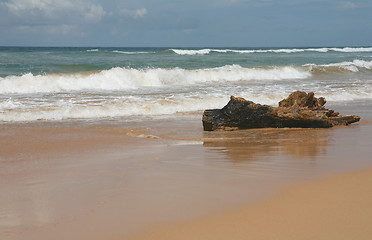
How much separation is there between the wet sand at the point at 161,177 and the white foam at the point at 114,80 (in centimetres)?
814

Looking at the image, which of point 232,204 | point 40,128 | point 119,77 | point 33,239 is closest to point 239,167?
point 232,204

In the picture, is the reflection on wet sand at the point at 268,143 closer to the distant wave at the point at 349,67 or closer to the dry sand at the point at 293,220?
the dry sand at the point at 293,220

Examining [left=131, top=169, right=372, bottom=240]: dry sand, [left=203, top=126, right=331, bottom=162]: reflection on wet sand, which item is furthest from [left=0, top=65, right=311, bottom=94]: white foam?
[left=131, top=169, right=372, bottom=240]: dry sand

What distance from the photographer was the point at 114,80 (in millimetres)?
16234

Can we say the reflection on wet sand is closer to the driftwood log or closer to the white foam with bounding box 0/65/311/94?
the driftwood log

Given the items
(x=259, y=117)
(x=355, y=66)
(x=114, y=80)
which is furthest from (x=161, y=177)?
(x=355, y=66)

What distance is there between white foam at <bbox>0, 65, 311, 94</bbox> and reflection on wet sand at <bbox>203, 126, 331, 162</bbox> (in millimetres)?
9032

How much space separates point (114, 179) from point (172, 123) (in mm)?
4078

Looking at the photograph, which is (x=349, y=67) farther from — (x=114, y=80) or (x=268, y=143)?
(x=268, y=143)

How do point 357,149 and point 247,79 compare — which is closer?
point 357,149

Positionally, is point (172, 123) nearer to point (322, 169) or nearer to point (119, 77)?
point (322, 169)

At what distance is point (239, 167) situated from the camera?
4.54m

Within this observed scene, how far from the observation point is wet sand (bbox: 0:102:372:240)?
9.79ft

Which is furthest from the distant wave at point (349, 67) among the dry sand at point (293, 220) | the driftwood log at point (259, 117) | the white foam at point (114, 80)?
the dry sand at point (293, 220)
